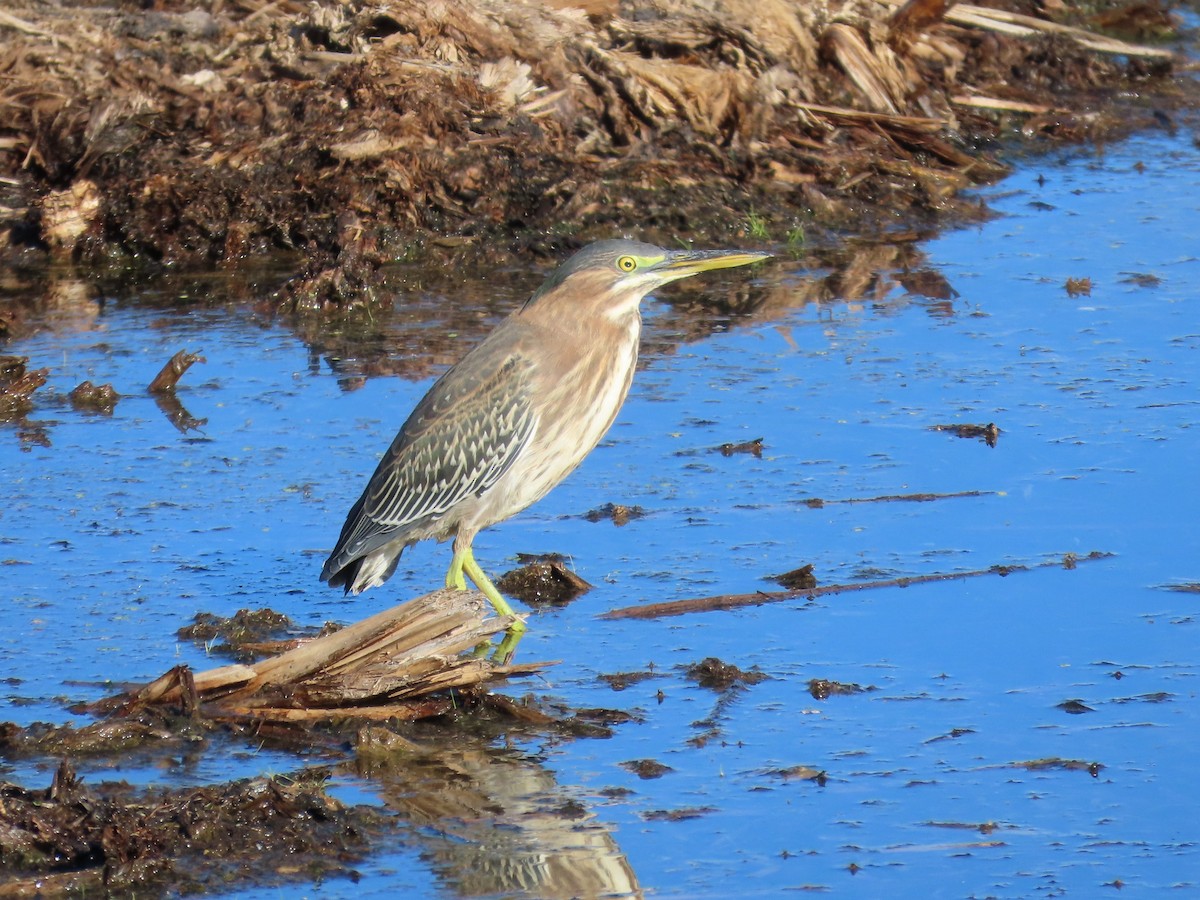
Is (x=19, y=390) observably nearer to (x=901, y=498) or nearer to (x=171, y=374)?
(x=171, y=374)

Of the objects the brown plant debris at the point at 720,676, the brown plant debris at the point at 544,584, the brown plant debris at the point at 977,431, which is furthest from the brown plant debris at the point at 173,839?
the brown plant debris at the point at 977,431

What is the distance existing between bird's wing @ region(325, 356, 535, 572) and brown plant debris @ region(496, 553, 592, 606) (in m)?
0.34

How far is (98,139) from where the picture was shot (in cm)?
1083

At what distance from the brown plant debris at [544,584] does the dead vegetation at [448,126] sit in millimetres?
3556

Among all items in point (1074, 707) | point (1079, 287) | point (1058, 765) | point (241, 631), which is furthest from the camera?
point (1079, 287)

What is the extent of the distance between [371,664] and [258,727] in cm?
39

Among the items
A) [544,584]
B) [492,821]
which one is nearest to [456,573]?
[544,584]

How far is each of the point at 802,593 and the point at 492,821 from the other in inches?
73.0

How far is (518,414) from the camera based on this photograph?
6.62 meters

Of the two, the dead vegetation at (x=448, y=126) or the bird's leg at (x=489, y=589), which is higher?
the dead vegetation at (x=448, y=126)

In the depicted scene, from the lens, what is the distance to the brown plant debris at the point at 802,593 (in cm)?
627

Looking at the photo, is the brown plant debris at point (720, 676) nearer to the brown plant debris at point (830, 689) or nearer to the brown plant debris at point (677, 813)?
the brown plant debris at point (830, 689)

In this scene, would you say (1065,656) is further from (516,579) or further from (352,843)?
(352,843)

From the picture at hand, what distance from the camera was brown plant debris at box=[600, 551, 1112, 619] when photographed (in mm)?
6270
